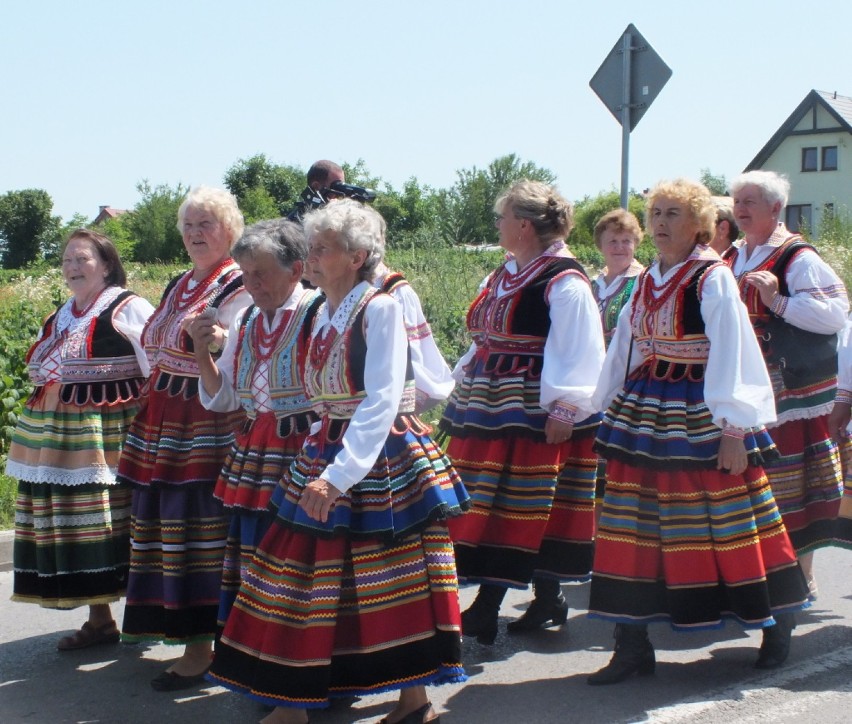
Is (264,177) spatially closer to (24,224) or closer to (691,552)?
(24,224)

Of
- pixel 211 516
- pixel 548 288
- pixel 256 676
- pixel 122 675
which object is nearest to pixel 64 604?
pixel 122 675

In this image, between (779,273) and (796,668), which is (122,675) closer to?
(796,668)

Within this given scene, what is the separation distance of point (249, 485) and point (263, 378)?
390mm

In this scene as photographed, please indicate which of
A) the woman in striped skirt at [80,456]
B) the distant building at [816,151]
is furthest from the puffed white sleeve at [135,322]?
the distant building at [816,151]

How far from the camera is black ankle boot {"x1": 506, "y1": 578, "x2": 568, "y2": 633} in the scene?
17.2ft

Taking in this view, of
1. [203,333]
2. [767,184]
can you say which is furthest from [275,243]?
[767,184]

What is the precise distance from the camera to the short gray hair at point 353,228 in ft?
12.4

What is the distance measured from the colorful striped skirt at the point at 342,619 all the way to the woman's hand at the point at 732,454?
1169mm

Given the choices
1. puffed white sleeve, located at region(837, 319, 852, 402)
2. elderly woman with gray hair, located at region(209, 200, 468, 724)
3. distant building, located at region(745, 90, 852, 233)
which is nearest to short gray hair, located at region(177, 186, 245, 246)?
elderly woman with gray hair, located at region(209, 200, 468, 724)

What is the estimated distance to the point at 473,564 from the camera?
501 centimetres

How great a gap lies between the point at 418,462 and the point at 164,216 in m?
58.6

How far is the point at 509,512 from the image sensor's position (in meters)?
5.00

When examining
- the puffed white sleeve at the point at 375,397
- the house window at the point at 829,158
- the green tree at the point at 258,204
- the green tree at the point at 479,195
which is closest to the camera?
the puffed white sleeve at the point at 375,397

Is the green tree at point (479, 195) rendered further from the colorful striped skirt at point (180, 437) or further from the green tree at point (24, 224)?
the green tree at point (24, 224)
